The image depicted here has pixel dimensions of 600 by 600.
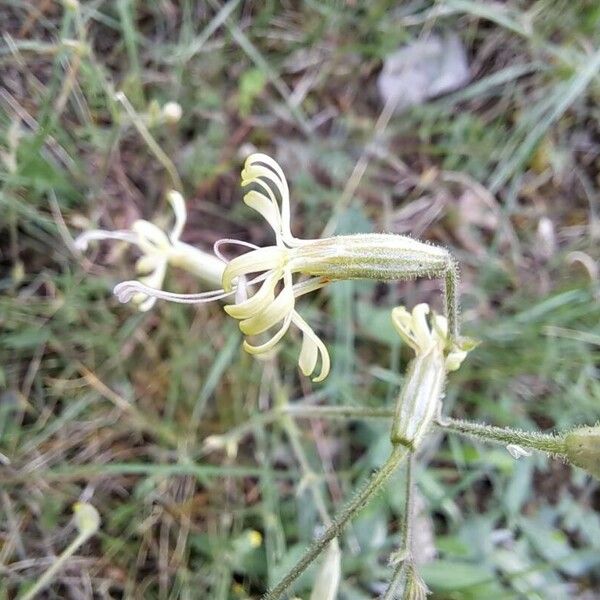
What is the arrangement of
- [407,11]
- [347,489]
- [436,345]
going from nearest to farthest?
[436,345], [347,489], [407,11]

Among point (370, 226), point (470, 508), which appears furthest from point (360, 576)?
point (370, 226)

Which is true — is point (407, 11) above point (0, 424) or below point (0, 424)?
above

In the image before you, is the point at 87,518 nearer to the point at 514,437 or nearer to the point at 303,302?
the point at 303,302

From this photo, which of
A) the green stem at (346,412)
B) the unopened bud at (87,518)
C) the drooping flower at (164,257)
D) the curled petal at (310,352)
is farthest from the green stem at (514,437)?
the unopened bud at (87,518)

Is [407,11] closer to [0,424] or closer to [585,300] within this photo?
[585,300]

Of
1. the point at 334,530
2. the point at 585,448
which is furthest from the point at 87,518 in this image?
the point at 585,448

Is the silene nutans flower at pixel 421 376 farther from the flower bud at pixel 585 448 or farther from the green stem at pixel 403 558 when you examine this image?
the flower bud at pixel 585 448
